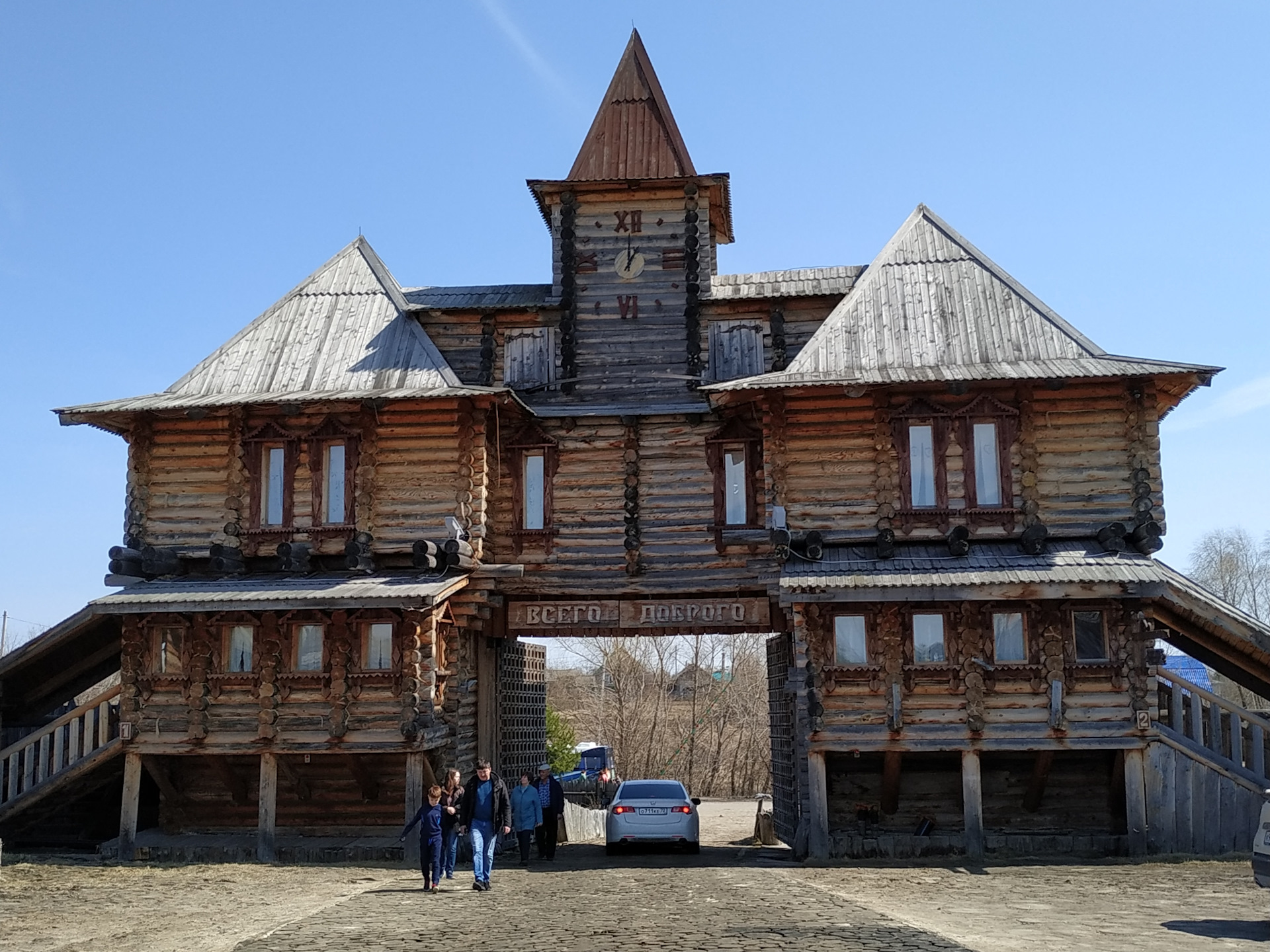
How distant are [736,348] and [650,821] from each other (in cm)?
937

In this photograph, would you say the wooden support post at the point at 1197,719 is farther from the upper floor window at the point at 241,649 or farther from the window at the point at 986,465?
the upper floor window at the point at 241,649

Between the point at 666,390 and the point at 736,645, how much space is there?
35376 millimetres

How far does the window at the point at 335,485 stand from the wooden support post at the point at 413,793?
4.48m

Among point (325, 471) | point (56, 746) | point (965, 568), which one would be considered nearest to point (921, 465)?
point (965, 568)

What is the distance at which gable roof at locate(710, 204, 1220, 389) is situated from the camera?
2120 centimetres

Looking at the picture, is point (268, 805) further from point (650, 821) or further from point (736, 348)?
point (736, 348)

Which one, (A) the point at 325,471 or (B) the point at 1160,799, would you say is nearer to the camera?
(B) the point at 1160,799

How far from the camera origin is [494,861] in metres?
21.5

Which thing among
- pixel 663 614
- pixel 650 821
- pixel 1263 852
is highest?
pixel 663 614

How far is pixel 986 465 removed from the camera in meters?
21.7

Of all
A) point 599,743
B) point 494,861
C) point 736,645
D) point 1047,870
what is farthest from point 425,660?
point 736,645

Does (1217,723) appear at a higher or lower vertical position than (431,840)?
higher

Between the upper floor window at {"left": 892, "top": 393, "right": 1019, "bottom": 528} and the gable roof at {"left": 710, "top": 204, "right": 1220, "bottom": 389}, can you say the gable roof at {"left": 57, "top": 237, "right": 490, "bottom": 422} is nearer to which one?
Answer: the gable roof at {"left": 710, "top": 204, "right": 1220, "bottom": 389}

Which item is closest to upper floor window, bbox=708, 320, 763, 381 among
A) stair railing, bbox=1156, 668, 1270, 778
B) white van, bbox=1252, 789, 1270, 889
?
stair railing, bbox=1156, 668, 1270, 778
